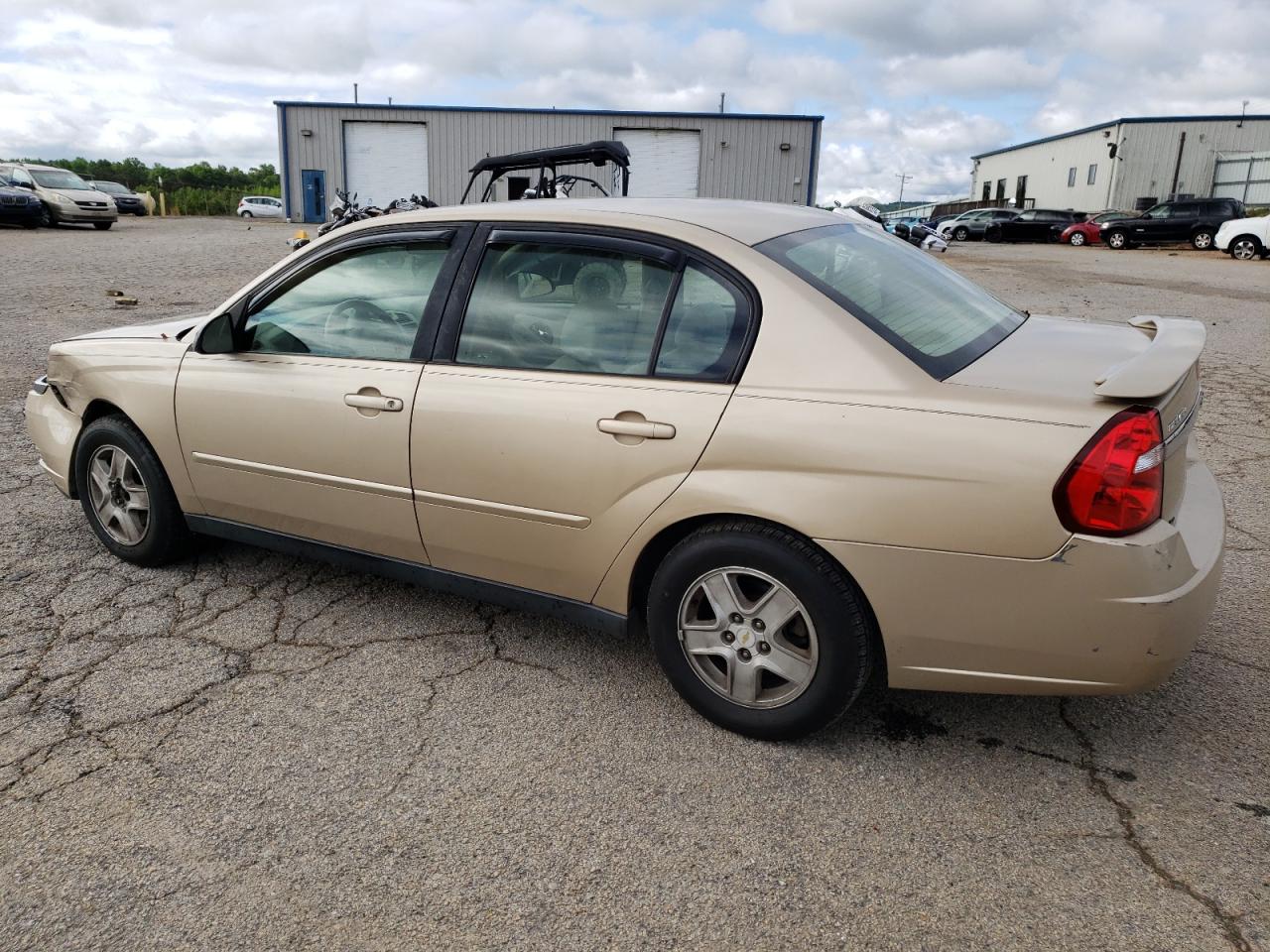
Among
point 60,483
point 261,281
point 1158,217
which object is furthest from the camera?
point 1158,217

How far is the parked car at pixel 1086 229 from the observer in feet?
108

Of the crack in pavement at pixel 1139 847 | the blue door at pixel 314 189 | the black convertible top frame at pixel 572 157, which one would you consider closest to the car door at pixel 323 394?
the crack in pavement at pixel 1139 847

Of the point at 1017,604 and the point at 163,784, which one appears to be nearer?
the point at 1017,604

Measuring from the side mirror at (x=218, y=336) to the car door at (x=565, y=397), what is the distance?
961 mm

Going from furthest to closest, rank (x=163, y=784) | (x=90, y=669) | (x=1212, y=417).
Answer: (x=1212, y=417), (x=90, y=669), (x=163, y=784)

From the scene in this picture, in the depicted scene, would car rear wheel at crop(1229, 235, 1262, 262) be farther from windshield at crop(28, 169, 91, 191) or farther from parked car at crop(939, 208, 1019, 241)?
windshield at crop(28, 169, 91, 191)

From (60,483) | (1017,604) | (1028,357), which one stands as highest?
(1028,357)

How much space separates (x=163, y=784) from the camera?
8.32ft

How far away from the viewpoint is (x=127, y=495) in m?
3.93

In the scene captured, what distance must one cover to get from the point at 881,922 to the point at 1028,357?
5.18 ft

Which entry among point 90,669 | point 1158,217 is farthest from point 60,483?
point 1158,217

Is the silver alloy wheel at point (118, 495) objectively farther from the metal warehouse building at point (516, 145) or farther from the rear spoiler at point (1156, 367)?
the metal warehouse building at point (516, 145)

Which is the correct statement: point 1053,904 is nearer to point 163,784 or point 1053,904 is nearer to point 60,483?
point 163,784

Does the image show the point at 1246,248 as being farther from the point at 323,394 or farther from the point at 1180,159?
the point at 323,394
